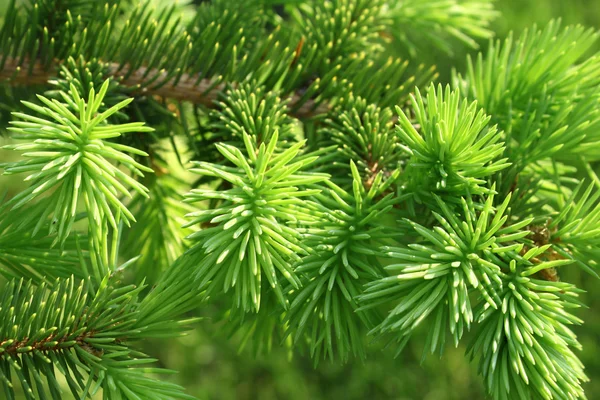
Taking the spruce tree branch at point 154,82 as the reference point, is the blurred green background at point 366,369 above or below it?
below

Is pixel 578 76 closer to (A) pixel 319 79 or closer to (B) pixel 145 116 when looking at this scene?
(A) pixel 319 79

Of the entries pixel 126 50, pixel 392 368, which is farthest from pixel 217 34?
pixel 392 368

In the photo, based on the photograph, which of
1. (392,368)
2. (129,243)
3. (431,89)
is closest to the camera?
(431,89)

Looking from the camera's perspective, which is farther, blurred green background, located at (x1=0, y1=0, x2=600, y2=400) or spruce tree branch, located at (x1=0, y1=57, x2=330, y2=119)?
blurred green background, located at (x1=0, y1=0, x2=600, y2=400)

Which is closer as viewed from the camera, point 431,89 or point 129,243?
point 431,89

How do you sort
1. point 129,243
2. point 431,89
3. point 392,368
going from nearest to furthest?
point 431,89 < point 129,243 < point 392,368
